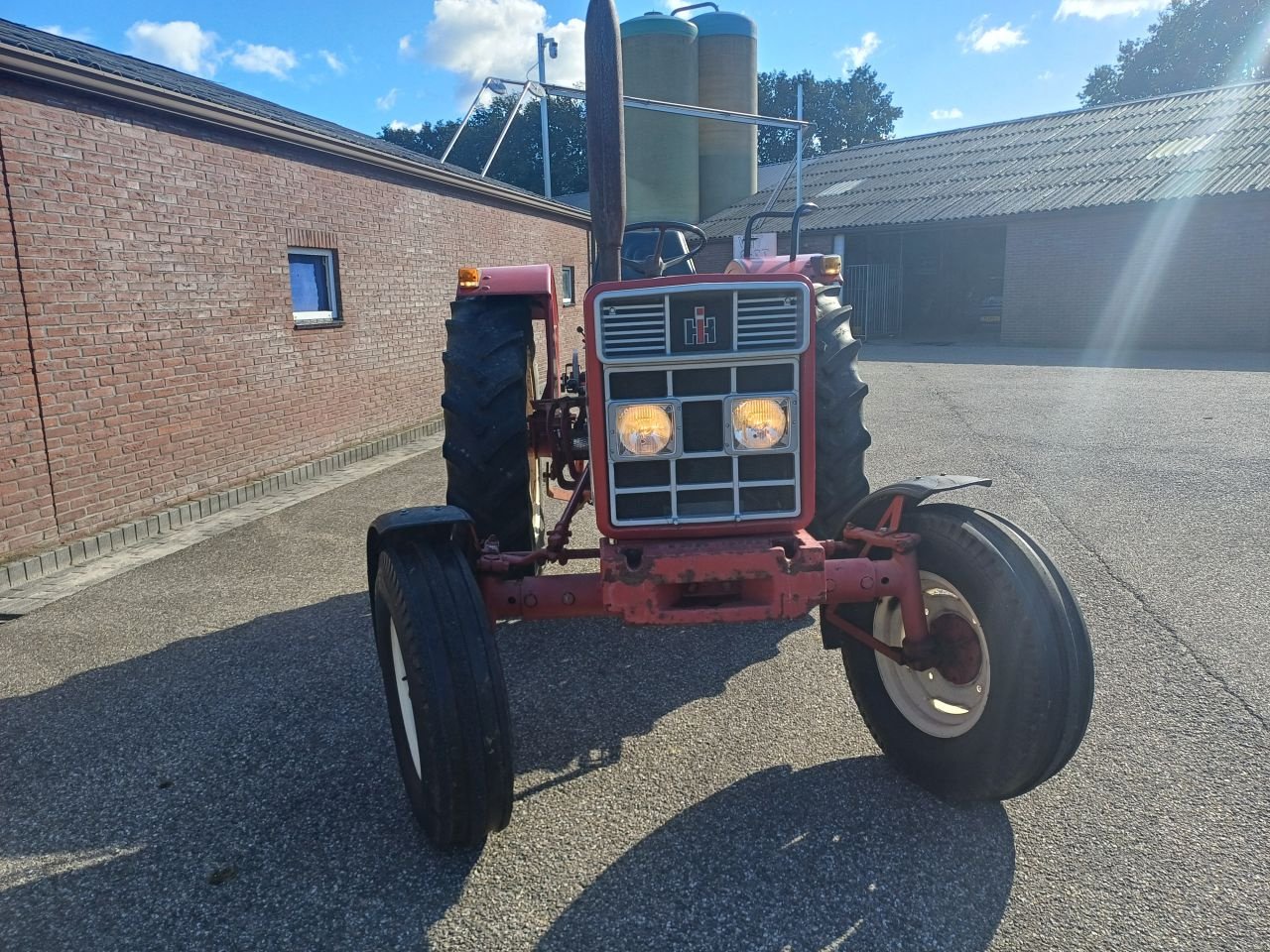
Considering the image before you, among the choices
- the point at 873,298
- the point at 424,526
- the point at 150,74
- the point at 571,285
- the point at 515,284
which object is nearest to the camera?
the point at 424,526

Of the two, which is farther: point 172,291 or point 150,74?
point 150,74

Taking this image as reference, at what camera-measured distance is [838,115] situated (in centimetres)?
4816

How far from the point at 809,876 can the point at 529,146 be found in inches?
1895

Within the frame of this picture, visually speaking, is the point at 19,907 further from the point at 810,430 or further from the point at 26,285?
the point at 26,285

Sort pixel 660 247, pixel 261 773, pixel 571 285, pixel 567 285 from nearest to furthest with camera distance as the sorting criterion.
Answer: pixel 261 773 < pixel 660 247 < pixel 567 285 < pixel 571 285

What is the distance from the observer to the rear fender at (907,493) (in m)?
2.72

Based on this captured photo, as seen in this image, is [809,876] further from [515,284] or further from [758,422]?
[515,284]

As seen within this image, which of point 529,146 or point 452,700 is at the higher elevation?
point 529,146

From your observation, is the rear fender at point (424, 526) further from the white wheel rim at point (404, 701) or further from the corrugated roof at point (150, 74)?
the corrugated roof at point (150, 74)

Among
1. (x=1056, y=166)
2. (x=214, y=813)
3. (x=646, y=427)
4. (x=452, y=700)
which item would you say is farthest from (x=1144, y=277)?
(x=214, y=813)

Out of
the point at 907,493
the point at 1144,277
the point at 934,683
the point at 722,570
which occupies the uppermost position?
the point at 1144,277

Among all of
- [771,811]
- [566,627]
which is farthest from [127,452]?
[771,811]

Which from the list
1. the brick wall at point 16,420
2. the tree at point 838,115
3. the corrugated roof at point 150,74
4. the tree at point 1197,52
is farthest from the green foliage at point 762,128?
the brick wall at point 16,420

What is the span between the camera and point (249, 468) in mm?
6961
